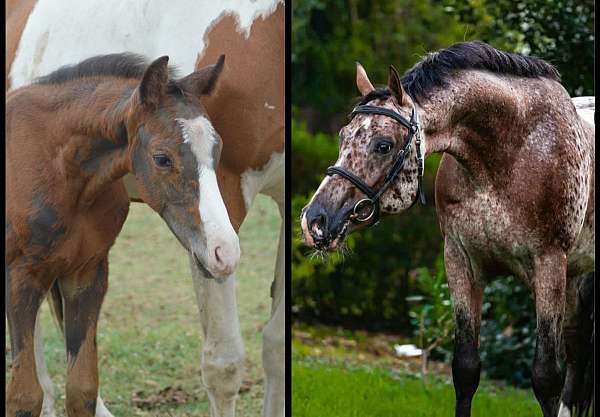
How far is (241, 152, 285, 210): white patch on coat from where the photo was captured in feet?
11.7

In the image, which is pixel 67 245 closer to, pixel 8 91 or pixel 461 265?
pixel 8 91

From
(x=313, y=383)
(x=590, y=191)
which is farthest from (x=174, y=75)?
(x=313, y=383)

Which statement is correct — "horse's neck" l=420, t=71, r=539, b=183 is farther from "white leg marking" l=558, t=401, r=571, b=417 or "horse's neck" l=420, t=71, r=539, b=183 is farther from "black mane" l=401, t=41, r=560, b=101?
"white leg marking" l=558, t=401, r=571, b=417

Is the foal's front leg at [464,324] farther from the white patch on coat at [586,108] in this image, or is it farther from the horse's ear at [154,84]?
the horse's ear at [154,84]

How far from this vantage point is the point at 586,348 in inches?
158

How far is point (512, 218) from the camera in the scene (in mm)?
3146

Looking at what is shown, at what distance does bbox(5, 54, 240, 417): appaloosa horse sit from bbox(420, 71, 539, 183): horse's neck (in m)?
0.67

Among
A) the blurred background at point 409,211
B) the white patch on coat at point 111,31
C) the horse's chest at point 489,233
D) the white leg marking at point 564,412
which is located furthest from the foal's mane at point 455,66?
the blurred background at point 409,211

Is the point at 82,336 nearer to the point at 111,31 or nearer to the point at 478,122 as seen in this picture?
the point at 111,31

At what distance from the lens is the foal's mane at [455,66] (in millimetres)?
2992

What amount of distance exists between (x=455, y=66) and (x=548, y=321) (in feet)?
2.72

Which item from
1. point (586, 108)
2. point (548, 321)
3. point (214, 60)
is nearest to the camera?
point (548, 321)

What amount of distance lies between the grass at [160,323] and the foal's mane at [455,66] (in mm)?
1102

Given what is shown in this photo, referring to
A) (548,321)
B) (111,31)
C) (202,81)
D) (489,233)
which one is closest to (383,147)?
(489,233)
